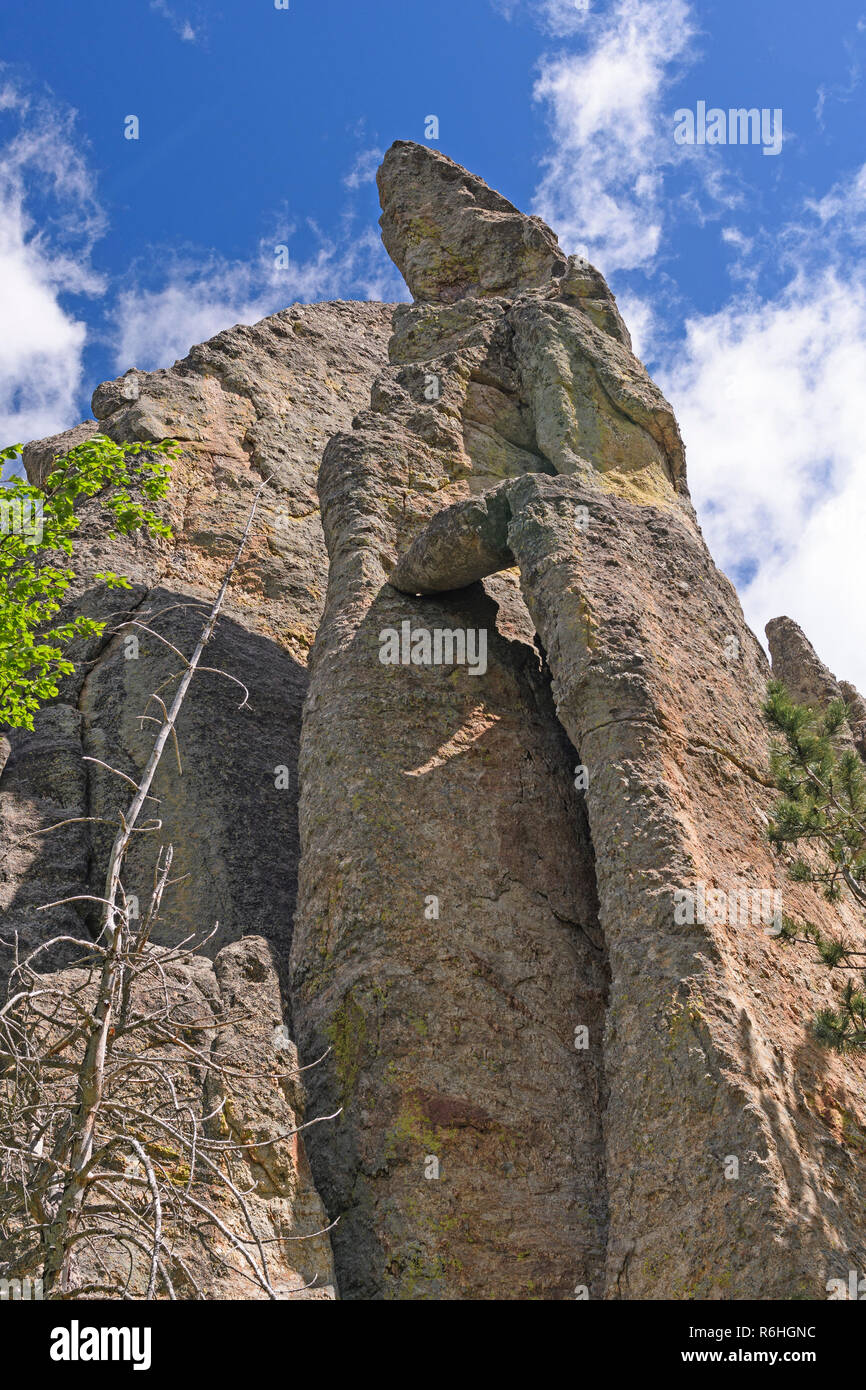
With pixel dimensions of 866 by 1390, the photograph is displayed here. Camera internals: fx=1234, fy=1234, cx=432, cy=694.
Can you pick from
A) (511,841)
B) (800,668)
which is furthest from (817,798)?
(800,668)

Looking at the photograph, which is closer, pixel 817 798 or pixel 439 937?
pixel 817 798

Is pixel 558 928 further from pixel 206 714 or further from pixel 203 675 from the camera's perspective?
pixel 203 675

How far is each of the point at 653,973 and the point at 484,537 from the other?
219 inches

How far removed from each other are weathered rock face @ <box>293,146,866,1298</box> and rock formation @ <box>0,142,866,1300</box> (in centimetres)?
3

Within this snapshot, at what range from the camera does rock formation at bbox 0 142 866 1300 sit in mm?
8531

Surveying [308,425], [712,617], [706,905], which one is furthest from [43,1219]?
[308,425]

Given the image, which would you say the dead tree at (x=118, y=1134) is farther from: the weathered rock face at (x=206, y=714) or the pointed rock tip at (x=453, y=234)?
the pointed rock tip at (x=453, y=234)

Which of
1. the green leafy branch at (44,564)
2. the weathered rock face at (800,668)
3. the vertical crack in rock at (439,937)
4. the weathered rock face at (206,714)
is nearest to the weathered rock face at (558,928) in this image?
the vertical crack in rock at (439,937)

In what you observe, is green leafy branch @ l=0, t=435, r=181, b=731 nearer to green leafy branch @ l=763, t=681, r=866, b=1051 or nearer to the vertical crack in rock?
the vertical crack in rock

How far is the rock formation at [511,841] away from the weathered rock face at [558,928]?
0.03 m

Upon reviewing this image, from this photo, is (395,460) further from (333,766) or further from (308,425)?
(308,425)

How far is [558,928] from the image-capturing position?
10945mm

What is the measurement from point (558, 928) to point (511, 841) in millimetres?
942

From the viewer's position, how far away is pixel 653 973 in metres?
8.99
